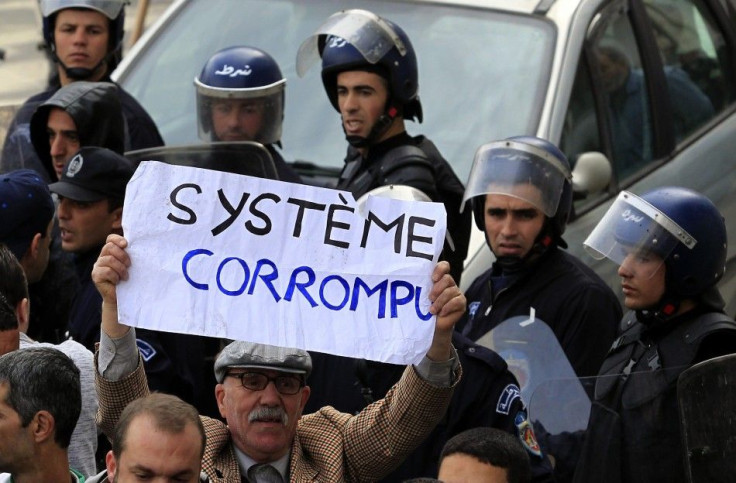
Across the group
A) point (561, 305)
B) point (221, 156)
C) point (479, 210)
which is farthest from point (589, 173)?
point (221, 156)

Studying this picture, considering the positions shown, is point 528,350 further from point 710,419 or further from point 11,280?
point 710,419

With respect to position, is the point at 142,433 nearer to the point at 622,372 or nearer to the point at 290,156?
the point at 622,372

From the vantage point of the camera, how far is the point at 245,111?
789 centimetres

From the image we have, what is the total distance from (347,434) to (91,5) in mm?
3505

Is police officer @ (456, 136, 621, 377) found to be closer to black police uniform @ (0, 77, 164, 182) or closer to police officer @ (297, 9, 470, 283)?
police officer @ (297, 9, 470, 283)

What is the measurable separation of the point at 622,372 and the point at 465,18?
2.95 metres

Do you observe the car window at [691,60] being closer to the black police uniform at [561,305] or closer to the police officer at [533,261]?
the police officer at [533,261]

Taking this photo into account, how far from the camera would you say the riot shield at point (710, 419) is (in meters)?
4.37

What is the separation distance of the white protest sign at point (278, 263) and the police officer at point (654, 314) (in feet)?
2.24

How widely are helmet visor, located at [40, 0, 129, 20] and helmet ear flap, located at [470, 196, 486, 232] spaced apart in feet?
7.30

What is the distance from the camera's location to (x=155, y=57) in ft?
29.3

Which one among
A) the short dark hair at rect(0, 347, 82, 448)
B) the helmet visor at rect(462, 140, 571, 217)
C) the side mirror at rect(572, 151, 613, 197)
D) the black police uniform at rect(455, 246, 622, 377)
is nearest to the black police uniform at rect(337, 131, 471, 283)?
the helmet visor at rect(462, 140, 571, 217)

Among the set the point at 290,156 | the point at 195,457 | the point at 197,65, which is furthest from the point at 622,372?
the point at 197,65

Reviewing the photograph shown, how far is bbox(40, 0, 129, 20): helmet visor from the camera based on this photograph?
838 cm
